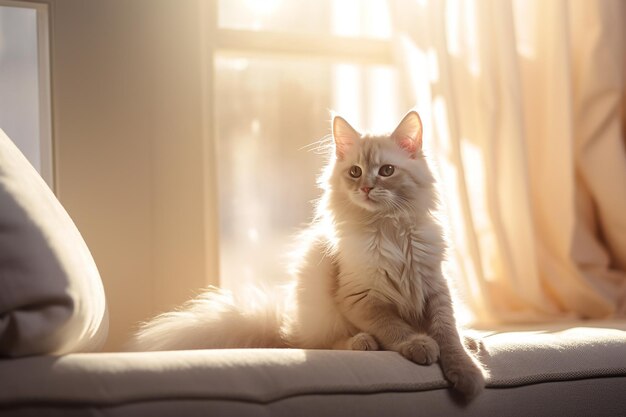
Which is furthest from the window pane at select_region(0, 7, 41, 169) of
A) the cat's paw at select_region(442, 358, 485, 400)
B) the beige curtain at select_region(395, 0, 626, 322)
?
the cat's paw at select_region(442, 358, 485, 400)

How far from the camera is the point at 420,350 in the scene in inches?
46.0

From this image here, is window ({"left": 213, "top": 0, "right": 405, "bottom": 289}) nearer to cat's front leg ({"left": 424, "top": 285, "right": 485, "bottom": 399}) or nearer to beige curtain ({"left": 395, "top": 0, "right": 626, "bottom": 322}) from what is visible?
beige curtain ({"left": 395, "top": 0, "right": 626, "bottom": 322})

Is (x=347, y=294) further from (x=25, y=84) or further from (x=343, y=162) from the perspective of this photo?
(x=25, y=84)

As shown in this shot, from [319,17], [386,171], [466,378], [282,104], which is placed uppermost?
[319,17]

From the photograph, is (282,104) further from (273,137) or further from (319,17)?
(319,17)

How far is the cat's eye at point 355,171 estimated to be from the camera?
151 centimetres

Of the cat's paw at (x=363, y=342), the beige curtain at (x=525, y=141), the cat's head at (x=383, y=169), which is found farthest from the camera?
the beige curtain at (x=525, y=141)

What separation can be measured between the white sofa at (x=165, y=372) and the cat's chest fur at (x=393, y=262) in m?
0.23

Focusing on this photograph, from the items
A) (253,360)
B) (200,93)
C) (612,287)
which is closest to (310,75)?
(200,93)

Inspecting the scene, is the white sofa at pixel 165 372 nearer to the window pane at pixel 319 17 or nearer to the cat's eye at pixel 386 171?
the cat's eye at pixel 386 171

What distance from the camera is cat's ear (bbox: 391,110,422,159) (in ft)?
5.03

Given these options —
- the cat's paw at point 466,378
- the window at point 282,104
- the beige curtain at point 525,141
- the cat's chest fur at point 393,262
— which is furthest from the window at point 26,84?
the cat's paw at point 466,378

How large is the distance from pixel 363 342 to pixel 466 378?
0.89ft


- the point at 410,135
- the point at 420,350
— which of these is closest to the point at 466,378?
the point at 420,350
